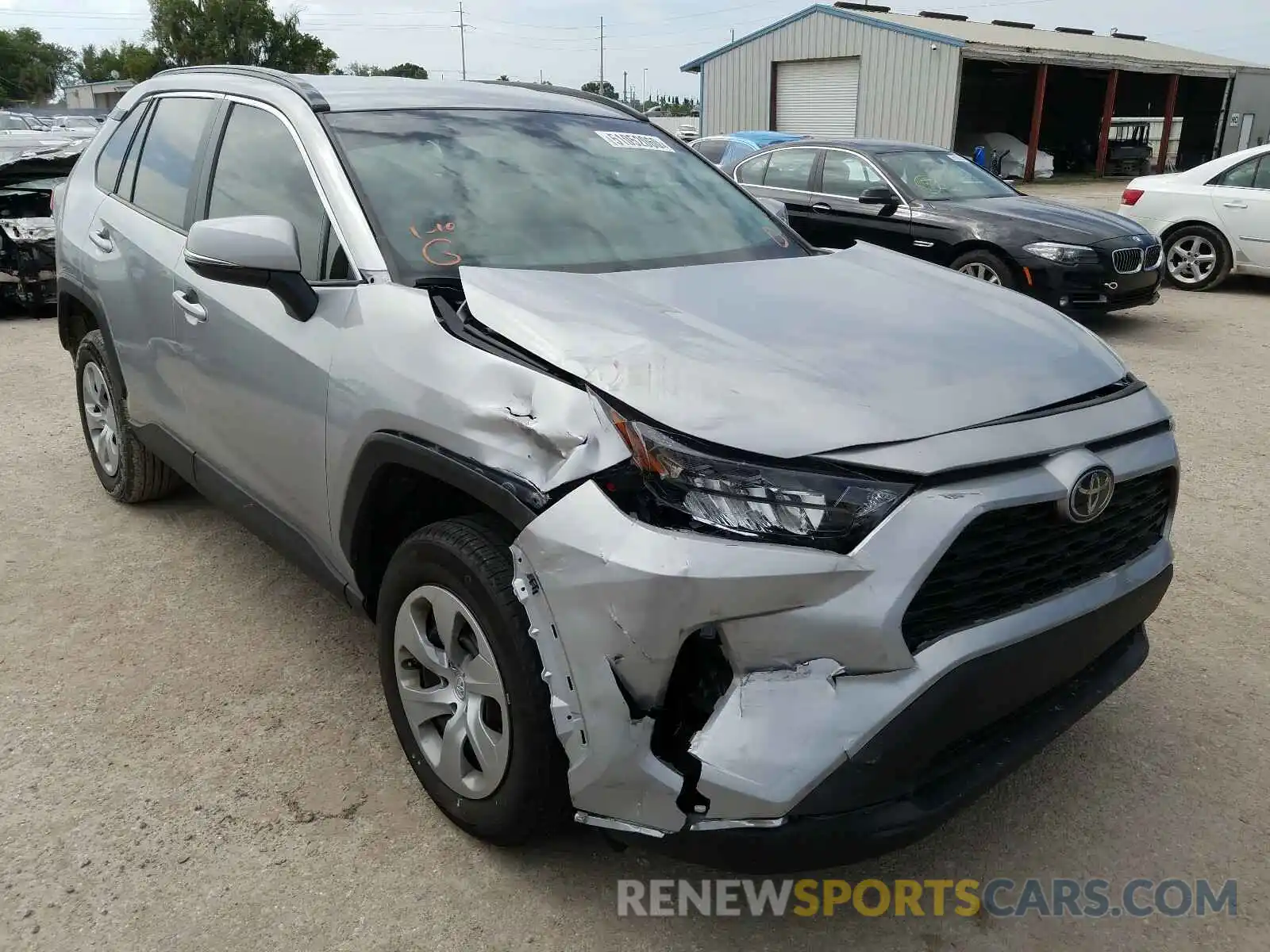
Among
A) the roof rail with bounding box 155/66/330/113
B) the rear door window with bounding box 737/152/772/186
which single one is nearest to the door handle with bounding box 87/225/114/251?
the roof rail with bounding box 155/66/330/113

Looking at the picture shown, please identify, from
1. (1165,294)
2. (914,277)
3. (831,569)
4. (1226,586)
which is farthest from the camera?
(1165,294)

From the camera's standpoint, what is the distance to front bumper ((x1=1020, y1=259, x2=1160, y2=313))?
793 centimetres

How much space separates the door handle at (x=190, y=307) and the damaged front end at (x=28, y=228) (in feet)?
23.3

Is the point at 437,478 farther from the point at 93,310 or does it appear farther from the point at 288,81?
the point at 93,310

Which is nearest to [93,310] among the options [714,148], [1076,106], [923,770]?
[923,770]

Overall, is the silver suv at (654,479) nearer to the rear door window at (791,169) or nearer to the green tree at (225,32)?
the rear door window at (791,169)

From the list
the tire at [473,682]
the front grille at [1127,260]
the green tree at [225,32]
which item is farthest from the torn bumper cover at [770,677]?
the green tree at [225,32]

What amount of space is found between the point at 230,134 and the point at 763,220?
180 cm

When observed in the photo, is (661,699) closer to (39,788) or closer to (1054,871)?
(1054,871)

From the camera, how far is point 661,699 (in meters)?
1.89

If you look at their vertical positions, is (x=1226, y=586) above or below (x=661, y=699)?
below

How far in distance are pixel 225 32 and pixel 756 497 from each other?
72.1 m

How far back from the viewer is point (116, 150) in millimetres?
4328

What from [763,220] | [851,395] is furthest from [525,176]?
[851,395]
